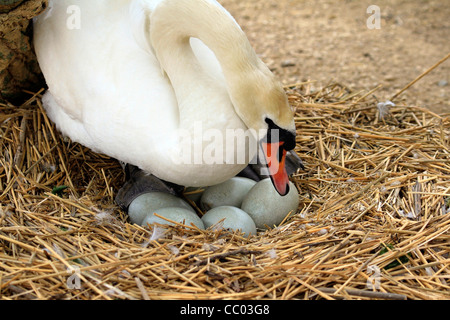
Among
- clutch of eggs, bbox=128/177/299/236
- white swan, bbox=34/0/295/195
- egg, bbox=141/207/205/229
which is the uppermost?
white swan, bbox=34/0/295/195

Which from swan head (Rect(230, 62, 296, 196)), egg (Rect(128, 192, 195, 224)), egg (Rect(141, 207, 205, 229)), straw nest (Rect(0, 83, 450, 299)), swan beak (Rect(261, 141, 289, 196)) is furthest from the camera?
egg (Rect(128, 192, 195, 224))

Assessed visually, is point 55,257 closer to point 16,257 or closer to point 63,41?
point 16,257

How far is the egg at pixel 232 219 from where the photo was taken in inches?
115

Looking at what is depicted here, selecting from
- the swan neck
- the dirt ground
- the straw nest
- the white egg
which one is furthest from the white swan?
the dirt ground

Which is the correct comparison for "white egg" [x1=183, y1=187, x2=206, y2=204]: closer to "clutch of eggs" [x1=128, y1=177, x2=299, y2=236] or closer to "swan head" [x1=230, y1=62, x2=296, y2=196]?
"clutch of eggs" [x1=128, y1=177, x2=299, y2=236]

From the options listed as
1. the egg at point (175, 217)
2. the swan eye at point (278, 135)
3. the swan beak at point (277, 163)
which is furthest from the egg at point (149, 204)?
the swan eye at point (278, 135)

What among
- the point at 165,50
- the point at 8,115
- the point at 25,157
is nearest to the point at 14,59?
the point at 8,115

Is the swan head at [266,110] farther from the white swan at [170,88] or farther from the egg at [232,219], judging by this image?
the egg at [232,219]

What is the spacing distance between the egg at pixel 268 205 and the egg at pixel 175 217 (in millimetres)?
365

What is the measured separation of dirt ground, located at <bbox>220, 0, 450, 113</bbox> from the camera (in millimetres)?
5371

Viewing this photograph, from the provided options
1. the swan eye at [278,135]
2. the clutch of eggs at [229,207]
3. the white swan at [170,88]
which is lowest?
the clutch of eggs at [229,207]

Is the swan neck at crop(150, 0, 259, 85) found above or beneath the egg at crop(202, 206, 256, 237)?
above

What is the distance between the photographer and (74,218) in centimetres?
280

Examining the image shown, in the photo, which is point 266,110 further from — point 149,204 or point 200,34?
point 149,204
